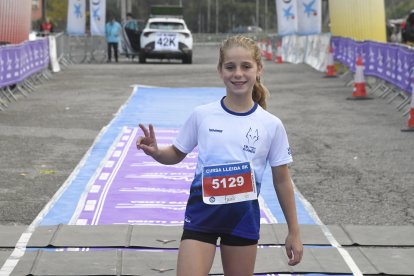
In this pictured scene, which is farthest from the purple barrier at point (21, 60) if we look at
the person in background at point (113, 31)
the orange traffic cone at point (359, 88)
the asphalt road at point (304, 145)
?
the person in background at point (113, 31)

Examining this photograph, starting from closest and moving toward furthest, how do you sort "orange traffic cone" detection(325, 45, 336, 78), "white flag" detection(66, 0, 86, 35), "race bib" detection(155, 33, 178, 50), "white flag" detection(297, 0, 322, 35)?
1. "orange traffic cone" detection(325, 45, 336, 78)
2. "white flag" detection(297, 0, 322, 35)
3. "race bib" detection(155, 33, 178, 50)
4. "white flag" detection(66, 0, 86, 35)

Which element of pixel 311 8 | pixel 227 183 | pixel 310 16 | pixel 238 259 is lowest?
pixel 238 259

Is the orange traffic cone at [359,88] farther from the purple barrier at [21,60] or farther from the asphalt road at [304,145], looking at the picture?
the purple barrier at [21,60]

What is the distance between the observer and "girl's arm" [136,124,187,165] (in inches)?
207

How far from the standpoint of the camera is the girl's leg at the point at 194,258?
193 inches

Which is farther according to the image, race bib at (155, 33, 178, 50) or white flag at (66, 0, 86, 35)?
white flag at (66, 0, 86, 35)

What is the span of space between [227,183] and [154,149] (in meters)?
0.44

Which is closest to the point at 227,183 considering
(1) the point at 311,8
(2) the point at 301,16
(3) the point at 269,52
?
(1) the point at 311,8

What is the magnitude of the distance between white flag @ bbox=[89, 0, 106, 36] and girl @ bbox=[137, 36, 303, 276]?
39.4 meters

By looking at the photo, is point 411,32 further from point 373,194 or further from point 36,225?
point 36,225

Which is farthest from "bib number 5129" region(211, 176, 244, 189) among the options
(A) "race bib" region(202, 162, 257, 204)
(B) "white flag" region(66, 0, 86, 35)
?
(B) "white flag" region(66, 0, 86, 35)

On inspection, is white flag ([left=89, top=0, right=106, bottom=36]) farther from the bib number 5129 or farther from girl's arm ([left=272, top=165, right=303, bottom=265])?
the bib number 5129

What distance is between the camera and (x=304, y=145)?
15.0 meters

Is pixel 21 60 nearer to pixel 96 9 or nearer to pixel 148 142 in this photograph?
pixel 148 142
